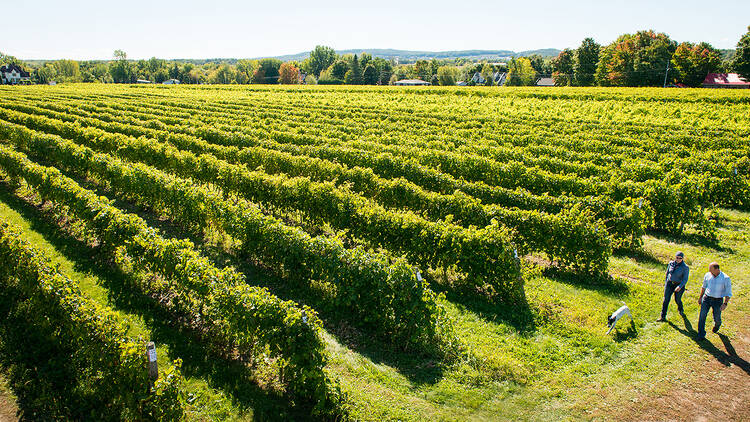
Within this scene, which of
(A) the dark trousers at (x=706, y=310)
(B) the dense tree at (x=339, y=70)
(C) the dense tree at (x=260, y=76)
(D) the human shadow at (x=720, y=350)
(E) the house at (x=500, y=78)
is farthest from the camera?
(E) the house at (x=500, y=78)

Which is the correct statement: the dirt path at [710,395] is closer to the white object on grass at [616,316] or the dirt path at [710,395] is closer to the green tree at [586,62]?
the white object on grass at [616,316]

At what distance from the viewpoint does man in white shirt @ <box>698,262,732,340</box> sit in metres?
9.22

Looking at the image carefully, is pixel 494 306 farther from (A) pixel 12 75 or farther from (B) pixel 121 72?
Answer: (A) pixel 12 75

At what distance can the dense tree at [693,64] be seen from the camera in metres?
72.3

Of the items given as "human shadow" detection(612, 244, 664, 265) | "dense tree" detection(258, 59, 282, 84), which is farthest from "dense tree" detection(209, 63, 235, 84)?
"human shadow" detection(612, 244, 664, 265)

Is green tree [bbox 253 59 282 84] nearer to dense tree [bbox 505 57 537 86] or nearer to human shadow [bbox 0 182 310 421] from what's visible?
dense tree [bbox 505 57 537 86]

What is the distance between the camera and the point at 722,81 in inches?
2921

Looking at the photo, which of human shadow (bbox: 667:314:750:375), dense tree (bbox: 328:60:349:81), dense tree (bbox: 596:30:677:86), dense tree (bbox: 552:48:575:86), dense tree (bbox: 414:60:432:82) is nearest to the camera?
human shadow (bbox: 667:314:750:375)

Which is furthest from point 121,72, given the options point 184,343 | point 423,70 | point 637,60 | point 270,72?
point 184,343

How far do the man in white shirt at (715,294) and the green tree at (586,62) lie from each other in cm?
8929

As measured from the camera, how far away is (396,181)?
1642cm

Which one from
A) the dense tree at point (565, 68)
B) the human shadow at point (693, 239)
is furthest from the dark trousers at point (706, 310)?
the dense tree at point (565, 68)

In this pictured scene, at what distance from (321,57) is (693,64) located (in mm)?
144478

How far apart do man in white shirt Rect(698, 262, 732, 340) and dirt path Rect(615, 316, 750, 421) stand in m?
0.49
